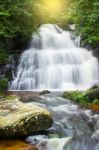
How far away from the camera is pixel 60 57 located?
677 inches

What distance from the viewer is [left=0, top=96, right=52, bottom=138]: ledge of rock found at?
296 inches

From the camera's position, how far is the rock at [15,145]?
7115 mm

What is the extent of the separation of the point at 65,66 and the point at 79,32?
2175 mm

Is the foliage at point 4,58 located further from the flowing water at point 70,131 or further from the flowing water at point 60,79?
the flowing water at point 70,131

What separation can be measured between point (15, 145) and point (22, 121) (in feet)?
1.97

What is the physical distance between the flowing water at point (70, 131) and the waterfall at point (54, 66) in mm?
4597

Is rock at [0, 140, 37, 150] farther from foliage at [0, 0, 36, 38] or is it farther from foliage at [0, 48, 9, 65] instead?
foliage at [0, 0, 36, 38]

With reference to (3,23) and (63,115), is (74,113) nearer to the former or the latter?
(63,115)

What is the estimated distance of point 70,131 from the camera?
8.11 meters

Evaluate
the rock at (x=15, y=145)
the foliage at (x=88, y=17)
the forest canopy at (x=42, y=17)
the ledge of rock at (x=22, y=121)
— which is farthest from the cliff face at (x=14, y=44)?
the rock at (x=15, y=145)

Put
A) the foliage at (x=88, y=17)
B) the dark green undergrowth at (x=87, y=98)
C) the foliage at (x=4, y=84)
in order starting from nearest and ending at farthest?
the dark green undergrowth at (x=87, y=98)
the foliage at (x=88, y=17)
the foliage at (x=4, y=84)

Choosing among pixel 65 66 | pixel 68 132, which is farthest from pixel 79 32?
pixel 68 132

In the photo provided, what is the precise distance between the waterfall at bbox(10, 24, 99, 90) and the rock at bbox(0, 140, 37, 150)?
7.64 m

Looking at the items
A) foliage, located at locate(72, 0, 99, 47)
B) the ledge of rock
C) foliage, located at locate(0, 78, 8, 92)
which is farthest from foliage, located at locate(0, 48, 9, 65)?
the ledge of rock
